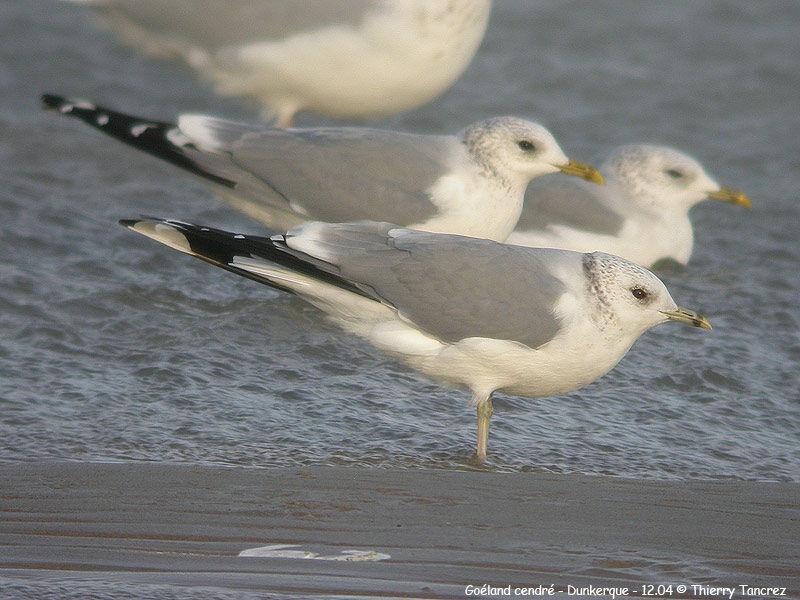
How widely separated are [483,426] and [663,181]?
2.95 metres

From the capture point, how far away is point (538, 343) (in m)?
4.09

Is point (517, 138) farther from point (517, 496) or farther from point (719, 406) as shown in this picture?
point (517, 496)

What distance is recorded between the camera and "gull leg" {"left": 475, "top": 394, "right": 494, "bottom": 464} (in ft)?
13.2

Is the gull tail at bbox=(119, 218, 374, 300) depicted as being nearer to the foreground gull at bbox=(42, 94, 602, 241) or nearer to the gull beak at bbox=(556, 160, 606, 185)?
the foreground gull at bbox=(42, 94, 602, 241)

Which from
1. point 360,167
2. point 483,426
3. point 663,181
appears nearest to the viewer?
point 483,426

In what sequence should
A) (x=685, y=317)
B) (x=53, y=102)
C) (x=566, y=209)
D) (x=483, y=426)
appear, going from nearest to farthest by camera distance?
(x=483, y=426), (x=685, y=317), (x=53, y=102), (x=566, y=209)

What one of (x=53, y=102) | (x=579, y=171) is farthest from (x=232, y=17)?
(x=579, y=171)

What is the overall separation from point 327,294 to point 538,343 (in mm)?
717

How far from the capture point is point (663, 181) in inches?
262

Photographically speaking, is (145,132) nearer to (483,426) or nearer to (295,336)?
(295,336)

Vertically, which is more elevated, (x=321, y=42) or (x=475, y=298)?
(x=321, y=42)

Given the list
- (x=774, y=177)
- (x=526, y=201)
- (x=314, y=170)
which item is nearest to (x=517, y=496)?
(x=314, y=170)

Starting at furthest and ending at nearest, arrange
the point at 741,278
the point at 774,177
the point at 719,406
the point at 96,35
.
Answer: the point at 96,35, the point at 774,177, the point at 741,278, the point at 719,406

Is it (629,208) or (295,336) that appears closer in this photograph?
(295,336)
